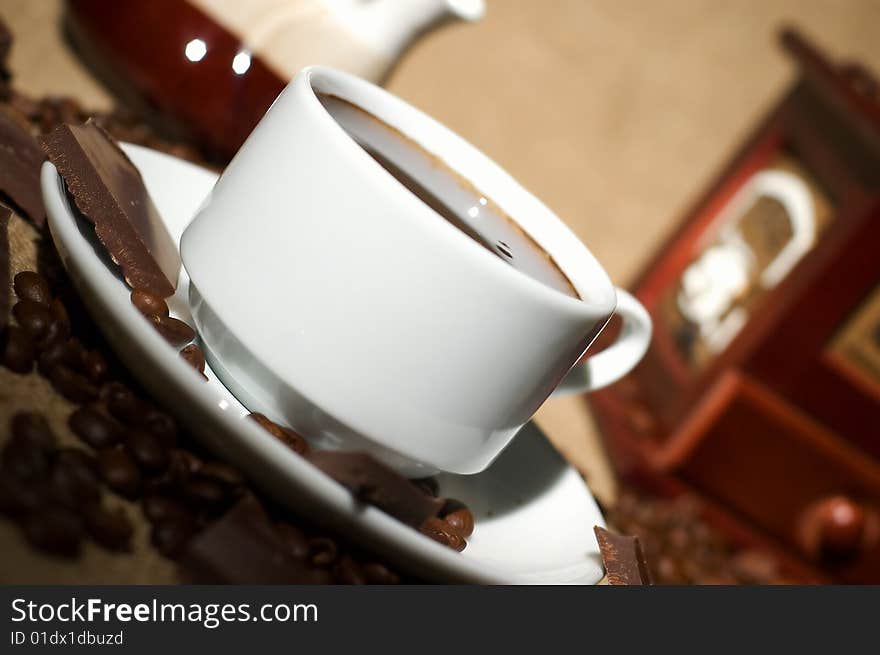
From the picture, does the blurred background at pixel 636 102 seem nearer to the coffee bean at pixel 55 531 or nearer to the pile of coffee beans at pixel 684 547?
the pile of coffee beans at pixel 684 547

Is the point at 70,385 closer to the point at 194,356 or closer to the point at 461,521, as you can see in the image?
the point at 194,356

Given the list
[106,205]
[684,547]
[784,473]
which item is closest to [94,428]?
[106,205]

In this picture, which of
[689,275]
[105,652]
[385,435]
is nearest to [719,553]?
[689,275]

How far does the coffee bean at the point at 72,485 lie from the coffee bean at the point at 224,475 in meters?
0.05

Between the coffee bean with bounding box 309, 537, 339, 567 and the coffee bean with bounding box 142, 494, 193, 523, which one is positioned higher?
the coffee bean with bounding box 309, 537, 339, 567

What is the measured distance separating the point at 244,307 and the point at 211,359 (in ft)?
0.21

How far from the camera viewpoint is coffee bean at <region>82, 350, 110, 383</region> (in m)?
0.48

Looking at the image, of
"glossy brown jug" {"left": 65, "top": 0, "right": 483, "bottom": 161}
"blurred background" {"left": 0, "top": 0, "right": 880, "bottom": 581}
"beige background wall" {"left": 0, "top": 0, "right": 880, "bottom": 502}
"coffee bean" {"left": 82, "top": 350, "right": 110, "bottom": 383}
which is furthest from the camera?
"beige background wall" {"left": 0, "top": 0, "right": 880, "bottom": 502}

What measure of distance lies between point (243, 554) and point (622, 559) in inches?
9.3

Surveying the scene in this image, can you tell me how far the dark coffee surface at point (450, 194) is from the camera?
0.57 meters

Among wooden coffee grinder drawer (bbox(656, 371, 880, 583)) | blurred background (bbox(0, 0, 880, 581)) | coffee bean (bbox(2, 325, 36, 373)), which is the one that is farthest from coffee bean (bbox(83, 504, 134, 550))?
wooden coffee grinder drawer (bbox(656, 371, 880, 583))

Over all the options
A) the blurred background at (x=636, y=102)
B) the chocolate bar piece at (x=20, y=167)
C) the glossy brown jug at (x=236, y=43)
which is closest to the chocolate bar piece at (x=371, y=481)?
the chocolate bar piece at (x=20, y=167)

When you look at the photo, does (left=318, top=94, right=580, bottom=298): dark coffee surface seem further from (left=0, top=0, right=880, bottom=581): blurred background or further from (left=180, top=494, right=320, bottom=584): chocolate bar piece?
(left=0, top=0, right=880, bottom=581): blurred background

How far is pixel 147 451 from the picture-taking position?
0.45 meters
